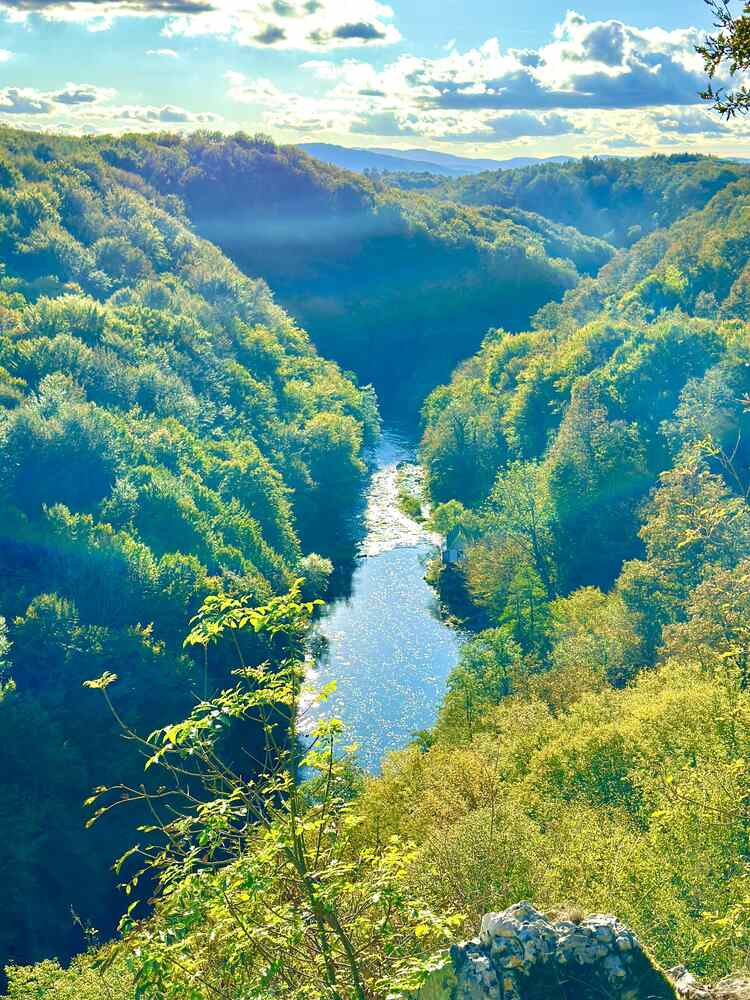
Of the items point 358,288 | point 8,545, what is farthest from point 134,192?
point 8,545

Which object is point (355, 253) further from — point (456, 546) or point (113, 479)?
point (113, 479)

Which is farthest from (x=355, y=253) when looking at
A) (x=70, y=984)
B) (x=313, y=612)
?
(x=70, y=984)

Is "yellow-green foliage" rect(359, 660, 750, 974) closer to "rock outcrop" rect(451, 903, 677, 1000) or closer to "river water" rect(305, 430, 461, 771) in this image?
"rock outcrop" rect(451, 903, 677, 1000)

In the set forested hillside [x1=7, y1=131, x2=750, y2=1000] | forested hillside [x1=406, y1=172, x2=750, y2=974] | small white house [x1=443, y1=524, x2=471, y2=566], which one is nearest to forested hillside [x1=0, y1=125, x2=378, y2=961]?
forested hillside [x1=7, y1=131, x2=750, y2=1000]

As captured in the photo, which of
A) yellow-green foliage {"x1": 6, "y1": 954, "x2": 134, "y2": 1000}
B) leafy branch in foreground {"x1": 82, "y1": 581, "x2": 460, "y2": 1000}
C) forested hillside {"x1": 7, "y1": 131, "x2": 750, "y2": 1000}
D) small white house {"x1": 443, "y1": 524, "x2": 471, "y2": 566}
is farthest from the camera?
small white house {"x1": 443, "y1": 524, "x2": 471, "y2": 566}

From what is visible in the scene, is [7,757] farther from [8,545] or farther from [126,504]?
[126,504]

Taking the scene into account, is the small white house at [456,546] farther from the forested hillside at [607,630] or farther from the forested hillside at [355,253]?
the forested hillside at [355,253]
